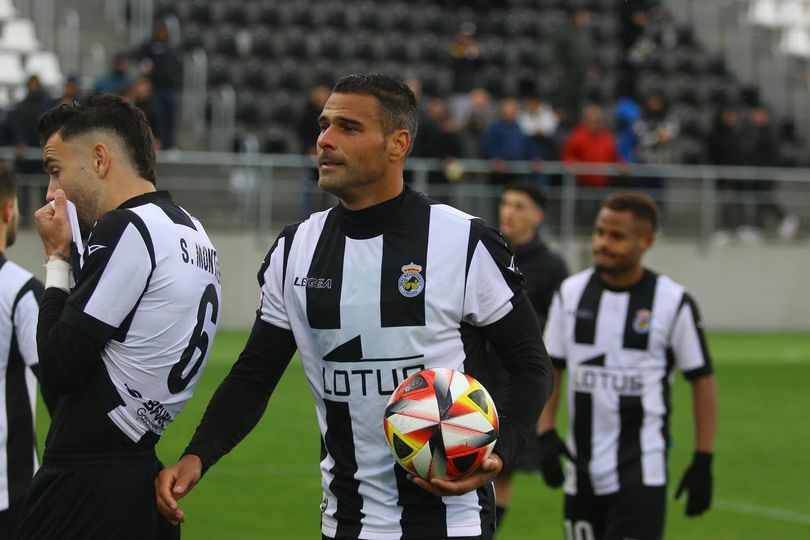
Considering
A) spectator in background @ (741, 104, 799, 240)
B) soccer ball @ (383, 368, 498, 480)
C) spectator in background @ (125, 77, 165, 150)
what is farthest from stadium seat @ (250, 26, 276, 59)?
soccer ball @ (383, 368, 498, 480)

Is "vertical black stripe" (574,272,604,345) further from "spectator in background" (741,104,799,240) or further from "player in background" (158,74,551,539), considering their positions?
"spectator in background" (741,104,799,240)

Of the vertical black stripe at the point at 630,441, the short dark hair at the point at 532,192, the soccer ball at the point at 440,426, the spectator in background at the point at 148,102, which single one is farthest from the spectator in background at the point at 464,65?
the soccer ball at the point at 440,426

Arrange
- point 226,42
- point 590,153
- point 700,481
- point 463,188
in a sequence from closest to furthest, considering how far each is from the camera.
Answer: point 700,481
point 463,188
point 590,153
point 226,42

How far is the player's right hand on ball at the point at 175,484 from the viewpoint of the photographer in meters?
3.84

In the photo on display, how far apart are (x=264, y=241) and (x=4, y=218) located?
44.6ft

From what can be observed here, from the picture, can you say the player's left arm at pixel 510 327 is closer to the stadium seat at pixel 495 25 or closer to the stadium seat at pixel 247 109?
the stadium seat at pixel 247 109

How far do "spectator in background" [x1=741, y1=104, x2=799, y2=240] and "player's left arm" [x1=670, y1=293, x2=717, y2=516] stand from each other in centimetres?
1564

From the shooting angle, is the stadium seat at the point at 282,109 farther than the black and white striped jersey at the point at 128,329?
Yes

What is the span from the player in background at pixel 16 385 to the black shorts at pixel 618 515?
255cm

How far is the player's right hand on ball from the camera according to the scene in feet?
12.6

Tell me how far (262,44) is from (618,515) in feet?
61.1

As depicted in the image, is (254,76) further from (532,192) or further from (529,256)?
(529,256)

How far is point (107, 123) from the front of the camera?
4.03 m

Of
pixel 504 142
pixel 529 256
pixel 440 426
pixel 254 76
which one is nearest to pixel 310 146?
pixel 504 142
